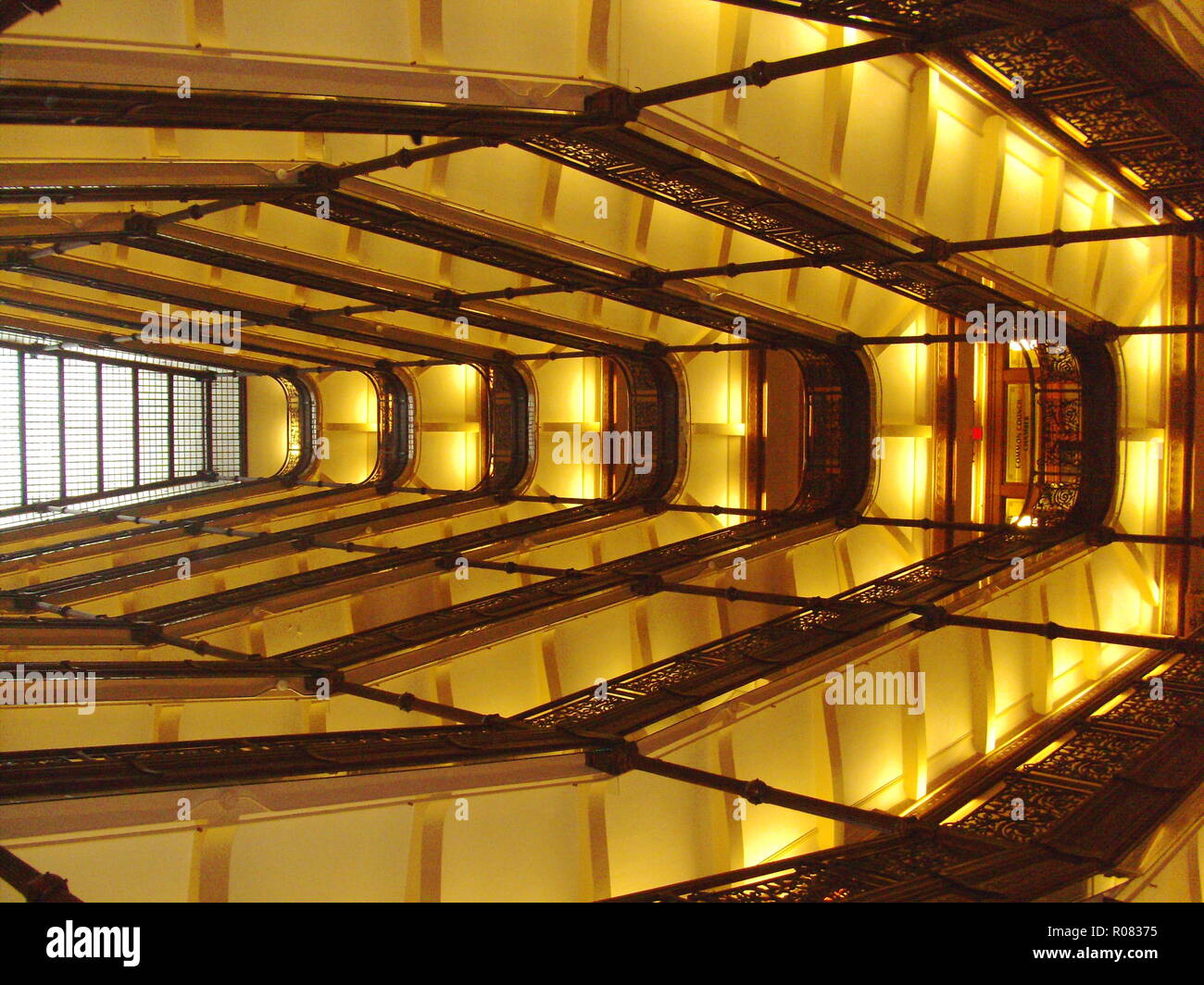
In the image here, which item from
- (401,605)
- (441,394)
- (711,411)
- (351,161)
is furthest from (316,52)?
(441,394)

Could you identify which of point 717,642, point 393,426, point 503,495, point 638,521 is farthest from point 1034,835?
Answer: point 393,426

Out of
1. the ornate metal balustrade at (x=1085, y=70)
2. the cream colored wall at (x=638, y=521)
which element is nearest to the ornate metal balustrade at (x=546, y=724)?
the cream colored wall at (x=638, y=521)

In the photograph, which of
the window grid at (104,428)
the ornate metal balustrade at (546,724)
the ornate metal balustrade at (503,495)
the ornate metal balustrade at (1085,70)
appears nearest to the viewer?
the ornate metal balustrade at (546,724)

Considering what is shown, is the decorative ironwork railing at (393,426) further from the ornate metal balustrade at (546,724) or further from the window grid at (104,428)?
the ornate metal balustrade at (546,724)

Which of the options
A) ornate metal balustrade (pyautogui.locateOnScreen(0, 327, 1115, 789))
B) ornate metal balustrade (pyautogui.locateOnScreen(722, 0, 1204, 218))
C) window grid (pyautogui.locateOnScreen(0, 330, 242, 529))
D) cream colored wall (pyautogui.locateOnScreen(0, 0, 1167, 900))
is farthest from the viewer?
window grid (pyautogui.locateOnScreen(0, 330, 242, 529))

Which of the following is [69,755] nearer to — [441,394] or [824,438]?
[824,438]

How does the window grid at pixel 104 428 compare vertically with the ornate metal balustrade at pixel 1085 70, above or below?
below

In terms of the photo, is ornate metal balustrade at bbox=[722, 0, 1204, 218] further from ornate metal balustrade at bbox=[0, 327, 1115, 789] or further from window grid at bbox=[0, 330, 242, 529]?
window grid at bbox=[0, 330, 242, 529]

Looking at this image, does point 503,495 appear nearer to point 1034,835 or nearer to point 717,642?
point 717,642

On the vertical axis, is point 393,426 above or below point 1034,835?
above

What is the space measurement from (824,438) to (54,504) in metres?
12.5

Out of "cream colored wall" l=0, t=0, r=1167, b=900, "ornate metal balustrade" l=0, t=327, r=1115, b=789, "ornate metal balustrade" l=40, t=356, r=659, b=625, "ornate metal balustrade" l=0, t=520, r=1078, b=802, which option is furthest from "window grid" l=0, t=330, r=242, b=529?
"ornate metal balustrade" l=0, t=520, r=1078, b=802

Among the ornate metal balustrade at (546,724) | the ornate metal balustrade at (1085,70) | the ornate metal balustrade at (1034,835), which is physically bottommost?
the ornate metal balustrade at (1034,835)

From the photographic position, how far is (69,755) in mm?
4691
